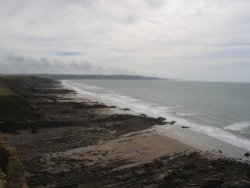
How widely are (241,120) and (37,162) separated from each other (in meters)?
39.5

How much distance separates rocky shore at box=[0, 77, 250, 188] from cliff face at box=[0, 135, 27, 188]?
6.28m

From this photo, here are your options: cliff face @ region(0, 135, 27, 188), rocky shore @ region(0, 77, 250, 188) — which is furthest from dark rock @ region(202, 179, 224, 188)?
cliff face @ region(0, 135, 27, 188)

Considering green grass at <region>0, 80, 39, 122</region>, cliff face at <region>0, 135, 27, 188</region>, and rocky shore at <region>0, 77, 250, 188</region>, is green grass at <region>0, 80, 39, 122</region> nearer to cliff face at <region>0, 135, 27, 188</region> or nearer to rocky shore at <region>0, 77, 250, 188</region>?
rocky shore at <region>0, 77, 250, 188</region>

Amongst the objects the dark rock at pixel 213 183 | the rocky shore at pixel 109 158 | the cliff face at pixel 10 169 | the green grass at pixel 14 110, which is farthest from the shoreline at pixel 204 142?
the cliff face at pixel 10 169

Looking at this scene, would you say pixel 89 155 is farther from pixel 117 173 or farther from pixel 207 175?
pixel 207 175

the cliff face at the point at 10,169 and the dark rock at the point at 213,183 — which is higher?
the cliff face at the point at 10,169

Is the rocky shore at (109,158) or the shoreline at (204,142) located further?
the shoreline at (204,142)

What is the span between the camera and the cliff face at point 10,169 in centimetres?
1312

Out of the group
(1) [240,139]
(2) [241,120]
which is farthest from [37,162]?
(2) [241,120]

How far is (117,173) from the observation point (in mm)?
22656

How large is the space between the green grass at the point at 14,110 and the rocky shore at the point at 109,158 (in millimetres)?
416

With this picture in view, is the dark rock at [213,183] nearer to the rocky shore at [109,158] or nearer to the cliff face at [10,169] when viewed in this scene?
the rocky shore at [109,158]

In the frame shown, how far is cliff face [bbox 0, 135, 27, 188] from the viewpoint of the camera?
43.1ft

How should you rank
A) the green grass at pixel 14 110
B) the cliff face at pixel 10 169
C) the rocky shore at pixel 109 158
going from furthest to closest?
the green grass at pixel 14 110 → the rocky shore at pixel 109 158 → the cliff face at pixel 10 169
